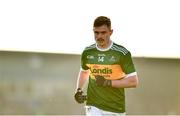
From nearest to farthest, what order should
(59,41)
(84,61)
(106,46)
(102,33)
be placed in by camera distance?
(102,33)
(106,46)
(84,61)
(59,41)

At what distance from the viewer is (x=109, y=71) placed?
4273 millimetres

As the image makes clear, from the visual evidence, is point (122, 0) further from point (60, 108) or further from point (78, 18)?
point (60, 108)

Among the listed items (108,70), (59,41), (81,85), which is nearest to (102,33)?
(108,70)

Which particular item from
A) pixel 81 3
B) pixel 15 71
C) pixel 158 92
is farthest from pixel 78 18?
pixel 158 92

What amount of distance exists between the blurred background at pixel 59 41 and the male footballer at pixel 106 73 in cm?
333

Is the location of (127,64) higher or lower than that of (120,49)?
lower

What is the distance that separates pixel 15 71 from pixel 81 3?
1497mm

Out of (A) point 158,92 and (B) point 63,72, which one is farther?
(A) point 158,92

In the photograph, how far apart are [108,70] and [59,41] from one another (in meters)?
3.60

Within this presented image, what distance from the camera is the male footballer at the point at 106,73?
4211 mm

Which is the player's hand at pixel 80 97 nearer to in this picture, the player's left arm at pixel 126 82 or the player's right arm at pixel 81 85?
the player's right arm at pixel 81 85

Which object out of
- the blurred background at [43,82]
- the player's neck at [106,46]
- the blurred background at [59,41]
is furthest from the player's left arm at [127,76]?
the blurred background at [43,82]

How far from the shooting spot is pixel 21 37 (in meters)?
7.68

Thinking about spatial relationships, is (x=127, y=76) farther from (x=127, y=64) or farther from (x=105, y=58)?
(x=105, y=58)
